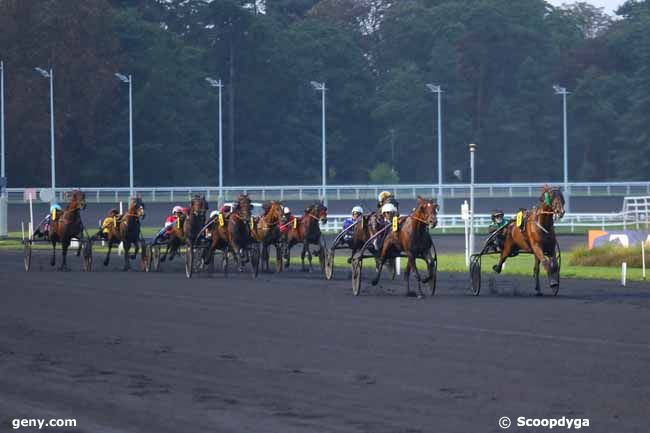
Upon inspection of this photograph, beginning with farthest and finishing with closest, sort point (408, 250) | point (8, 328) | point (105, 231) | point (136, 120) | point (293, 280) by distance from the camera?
1. point (136, 120)
2. point (105, 231)
3. point (293, 280)
4. point (408, 250)
5. point (8, 328)

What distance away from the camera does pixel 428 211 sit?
2045 cm

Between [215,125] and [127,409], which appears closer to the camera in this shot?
[127,409]

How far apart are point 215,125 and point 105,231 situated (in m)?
52.9

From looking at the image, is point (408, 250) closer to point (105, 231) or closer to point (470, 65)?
point (105, 231)

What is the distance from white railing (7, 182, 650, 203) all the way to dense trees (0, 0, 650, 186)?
670 centimetres

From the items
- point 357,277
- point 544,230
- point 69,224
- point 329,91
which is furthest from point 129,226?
point 329,91

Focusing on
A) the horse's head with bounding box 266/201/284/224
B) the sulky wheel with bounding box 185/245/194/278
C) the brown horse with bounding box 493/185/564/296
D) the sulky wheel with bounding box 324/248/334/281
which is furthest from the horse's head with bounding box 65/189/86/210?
the brown horse with bounding box 493/185/564/296

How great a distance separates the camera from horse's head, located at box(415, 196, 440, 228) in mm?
20328

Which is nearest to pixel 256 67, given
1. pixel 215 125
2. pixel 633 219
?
pixel 215 125

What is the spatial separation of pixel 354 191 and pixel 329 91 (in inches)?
769

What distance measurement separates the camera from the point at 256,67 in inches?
3381

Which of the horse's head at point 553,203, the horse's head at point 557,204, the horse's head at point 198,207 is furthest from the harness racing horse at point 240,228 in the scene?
the horse's head at point 557,204

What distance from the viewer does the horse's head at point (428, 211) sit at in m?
20.3

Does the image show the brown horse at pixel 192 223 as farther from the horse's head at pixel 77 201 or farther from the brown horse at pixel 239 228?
the horse's head at pixel 77 201
